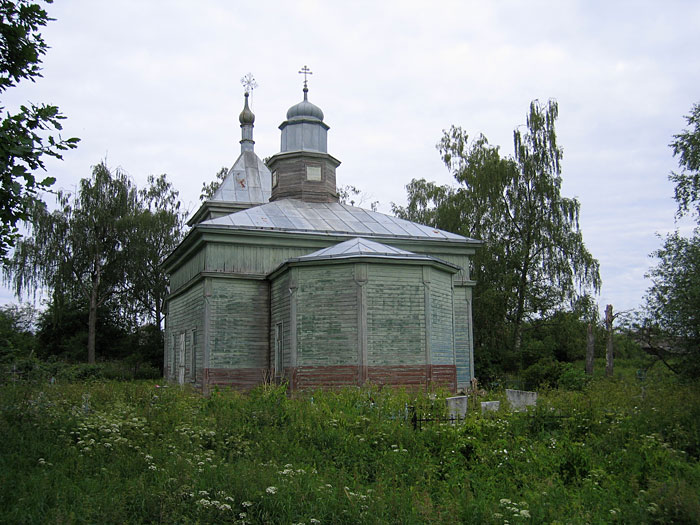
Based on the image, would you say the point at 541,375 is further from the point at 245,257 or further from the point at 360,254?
the point at 245,257

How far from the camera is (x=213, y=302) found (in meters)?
18.2

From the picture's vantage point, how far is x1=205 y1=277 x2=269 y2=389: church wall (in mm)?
18031

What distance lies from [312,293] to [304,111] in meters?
10.2

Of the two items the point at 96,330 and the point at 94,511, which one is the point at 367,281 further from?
the point at 96,330

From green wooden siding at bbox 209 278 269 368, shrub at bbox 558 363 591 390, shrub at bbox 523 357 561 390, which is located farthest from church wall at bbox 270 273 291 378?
shrub at bbox 523 357 561 390

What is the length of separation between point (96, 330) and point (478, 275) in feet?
73.7

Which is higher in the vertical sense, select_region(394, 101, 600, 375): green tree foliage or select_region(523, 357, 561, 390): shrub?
select_region(394, 101, 600, 375): green tree foliage

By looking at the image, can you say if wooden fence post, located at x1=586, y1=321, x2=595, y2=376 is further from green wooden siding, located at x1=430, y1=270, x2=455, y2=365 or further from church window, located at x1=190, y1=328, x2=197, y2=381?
church window, located at x1=190, y1=328, x2=197, y2=381

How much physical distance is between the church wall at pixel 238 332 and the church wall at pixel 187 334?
439 mm

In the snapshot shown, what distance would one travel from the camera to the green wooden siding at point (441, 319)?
16.5 metres

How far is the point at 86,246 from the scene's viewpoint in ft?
114

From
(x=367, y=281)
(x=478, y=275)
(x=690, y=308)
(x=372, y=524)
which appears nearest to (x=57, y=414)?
(x=372, y=524)

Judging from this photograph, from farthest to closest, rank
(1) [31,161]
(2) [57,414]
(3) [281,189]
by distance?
(3) [281,189] < (2) [57,414] < (1) [31,161]

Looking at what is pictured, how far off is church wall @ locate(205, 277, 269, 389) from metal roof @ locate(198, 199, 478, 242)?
1.83 metres
